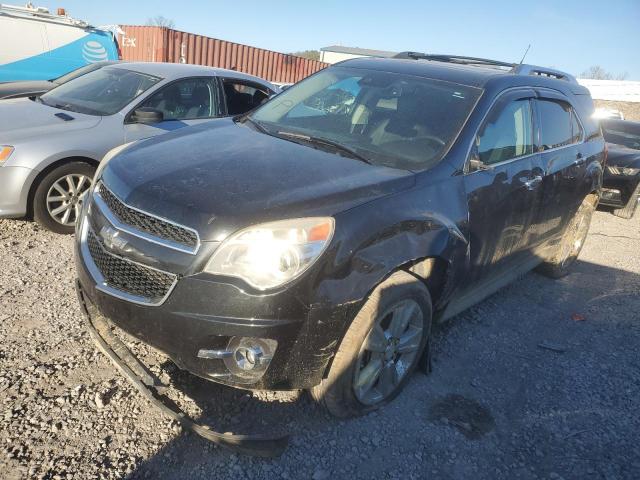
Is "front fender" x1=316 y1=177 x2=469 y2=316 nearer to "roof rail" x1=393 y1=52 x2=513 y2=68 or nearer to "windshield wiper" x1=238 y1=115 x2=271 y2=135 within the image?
"windshield wiper" x1=238 y1=115 x2=271 y2=135

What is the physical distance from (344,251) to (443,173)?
3.07ft

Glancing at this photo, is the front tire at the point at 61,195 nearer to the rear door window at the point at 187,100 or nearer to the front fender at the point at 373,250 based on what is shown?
the rear door window at the point at 187,100

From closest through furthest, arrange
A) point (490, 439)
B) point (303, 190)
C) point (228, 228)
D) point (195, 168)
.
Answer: point (228, 228)
point (303, 190)
point (195, 168)
point (490, 439)

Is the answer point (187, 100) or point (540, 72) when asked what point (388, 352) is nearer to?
point (540, 72)

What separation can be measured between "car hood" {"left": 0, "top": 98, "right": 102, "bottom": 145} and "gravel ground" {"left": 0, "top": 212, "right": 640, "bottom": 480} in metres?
1.06

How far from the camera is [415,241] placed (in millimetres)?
2475

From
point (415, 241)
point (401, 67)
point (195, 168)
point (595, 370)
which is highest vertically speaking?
point (401, 67)

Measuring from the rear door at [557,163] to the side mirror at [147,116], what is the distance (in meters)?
3.43

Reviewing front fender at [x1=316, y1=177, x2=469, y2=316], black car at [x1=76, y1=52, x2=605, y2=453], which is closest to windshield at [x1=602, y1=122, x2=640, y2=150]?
black car at [x1=76, y1=52, x2=605, y2=453]

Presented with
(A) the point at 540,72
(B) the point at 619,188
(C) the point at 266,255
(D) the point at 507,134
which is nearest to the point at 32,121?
(C) the point at 266,255

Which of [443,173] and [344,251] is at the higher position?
[443,173]

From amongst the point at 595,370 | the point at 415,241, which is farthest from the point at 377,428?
the point at 595,370

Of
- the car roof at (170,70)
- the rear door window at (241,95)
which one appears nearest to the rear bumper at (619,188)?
the rear door window at (241,95)

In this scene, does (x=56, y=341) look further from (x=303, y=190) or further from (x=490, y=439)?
(x=490, y=439)
